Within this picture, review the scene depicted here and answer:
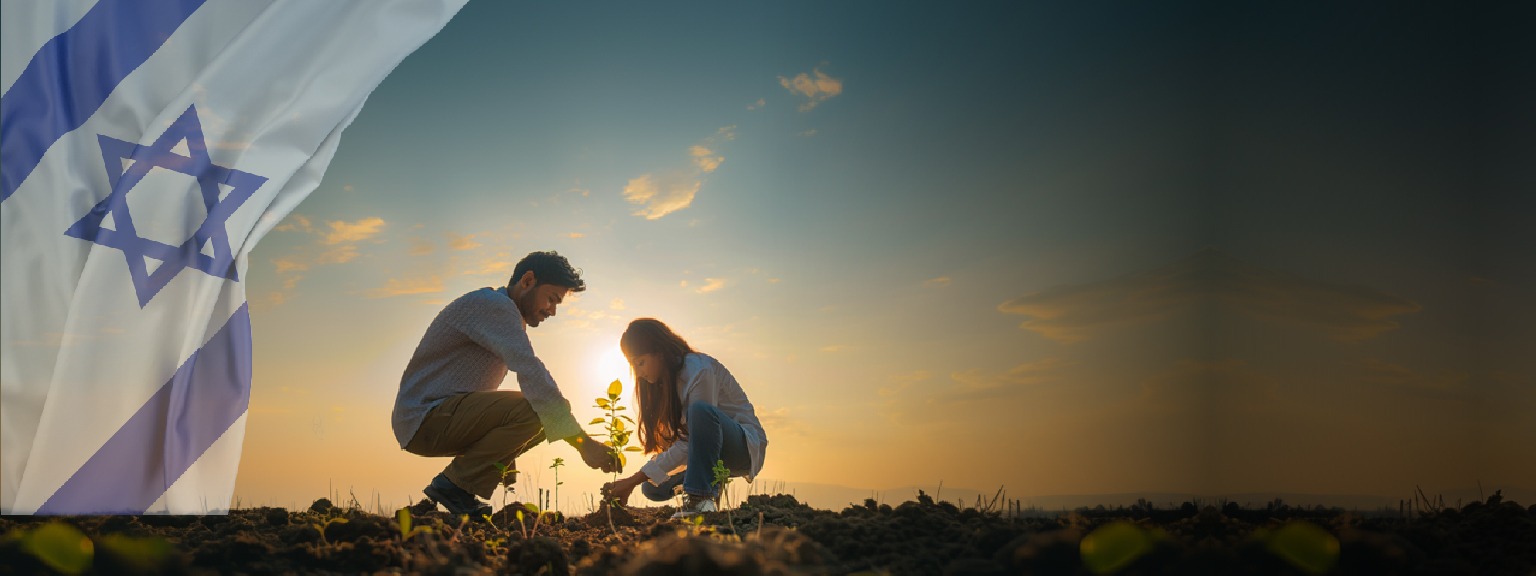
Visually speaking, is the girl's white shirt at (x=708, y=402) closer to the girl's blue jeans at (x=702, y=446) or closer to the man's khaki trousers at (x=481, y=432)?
the girl's blue jeans at (x=702, y=446)

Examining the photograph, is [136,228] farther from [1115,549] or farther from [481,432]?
[1115,549]

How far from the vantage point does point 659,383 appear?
3.66 meters

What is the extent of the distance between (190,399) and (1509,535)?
3732 mm

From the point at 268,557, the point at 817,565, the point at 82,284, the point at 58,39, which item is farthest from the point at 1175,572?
the point at 58,39

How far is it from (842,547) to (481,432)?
5.92 feet

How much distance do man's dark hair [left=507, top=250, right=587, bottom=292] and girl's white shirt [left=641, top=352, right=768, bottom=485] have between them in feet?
→ 1.75

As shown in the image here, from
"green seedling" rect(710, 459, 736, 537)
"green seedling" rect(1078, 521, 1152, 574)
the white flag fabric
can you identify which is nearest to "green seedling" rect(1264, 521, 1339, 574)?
"green seedling" rect(1078, 521, 1152, 574)

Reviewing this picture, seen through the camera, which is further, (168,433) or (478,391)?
(478,391)

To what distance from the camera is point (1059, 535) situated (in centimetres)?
169

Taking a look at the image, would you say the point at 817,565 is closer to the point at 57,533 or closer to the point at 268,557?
the point at 268,557

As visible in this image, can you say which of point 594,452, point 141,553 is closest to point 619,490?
point 594,452

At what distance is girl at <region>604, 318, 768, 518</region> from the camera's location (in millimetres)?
3307

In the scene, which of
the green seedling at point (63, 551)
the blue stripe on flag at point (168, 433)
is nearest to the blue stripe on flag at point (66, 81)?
the blue stripe on flag at point (168, 433)

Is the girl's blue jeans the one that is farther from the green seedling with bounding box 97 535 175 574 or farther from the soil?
the green seedling with bounding box 97 535 175 574
